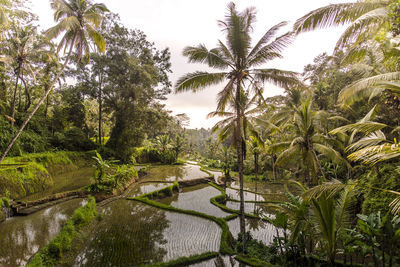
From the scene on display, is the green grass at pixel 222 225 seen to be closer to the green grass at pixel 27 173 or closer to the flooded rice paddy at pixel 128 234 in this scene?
the flooded rice paddy at pixel 128 234

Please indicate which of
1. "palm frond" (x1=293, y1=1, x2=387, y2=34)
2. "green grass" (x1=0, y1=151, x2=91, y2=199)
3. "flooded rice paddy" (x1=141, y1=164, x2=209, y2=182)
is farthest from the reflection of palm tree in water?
"palm frond" (x1=293, y1=1, x2=387, y2=34)

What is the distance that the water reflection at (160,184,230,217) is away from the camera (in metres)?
10.4

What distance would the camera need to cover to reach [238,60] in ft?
23.8

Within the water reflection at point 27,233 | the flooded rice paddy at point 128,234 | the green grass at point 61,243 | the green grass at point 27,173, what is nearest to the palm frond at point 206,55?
the flooded rice paddy at point 128,234

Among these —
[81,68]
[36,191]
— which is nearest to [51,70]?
[81,68]

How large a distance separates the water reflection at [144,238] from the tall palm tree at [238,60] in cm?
223

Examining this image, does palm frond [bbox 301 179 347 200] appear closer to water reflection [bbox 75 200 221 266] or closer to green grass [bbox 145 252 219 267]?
green grass [bbox 145 252 219 267]

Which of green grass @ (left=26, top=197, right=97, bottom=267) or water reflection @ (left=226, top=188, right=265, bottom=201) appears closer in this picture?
green grass @ (left=26, top=197, right=97, bottom=267)

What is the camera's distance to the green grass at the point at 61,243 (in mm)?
4801

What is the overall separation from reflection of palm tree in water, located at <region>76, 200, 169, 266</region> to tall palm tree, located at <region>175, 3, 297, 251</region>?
351cm

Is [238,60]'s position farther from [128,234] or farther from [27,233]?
[27,233]

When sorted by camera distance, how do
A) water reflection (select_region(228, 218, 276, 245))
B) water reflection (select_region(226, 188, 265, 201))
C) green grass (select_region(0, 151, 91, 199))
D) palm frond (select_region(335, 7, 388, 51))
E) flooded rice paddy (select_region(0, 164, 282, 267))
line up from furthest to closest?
Answer: water reflection (select_region(226, 188, 265, 201)), green grass (select_region(0, 151, 91, 199)), water reflection (select_region(228, 218, 276, 245)), flooded rice paddy (select_region(0, 164, 282, 267)), palm frond (select_region(335, 7, 388, 51))

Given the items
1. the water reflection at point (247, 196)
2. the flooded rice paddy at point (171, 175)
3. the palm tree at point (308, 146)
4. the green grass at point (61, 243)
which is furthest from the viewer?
the flooded rice paddy at point (171, 175)

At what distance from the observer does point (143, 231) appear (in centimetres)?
752
